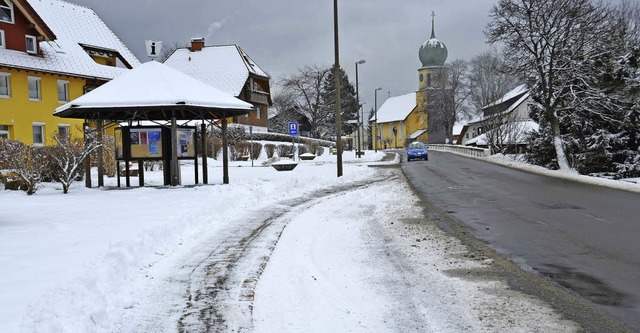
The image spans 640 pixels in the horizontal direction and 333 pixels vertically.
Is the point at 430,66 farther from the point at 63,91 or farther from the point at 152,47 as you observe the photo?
the point at 152,47

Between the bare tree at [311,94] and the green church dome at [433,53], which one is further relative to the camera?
the green church dome at [433,53]

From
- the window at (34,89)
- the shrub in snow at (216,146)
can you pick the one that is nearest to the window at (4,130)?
the window at (34,89)

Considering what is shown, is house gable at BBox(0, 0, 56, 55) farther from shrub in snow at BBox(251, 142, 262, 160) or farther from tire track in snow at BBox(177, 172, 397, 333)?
tire track in snow at BBox(177, 172, 397, 333)

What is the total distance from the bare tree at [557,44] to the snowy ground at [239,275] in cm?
2339

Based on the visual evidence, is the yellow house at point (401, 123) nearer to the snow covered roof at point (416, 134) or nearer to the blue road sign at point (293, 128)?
the snow covered roof at point (416, 134)

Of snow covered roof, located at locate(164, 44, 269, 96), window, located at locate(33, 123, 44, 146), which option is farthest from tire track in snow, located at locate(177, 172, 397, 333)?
snow covered roof, located at locate(164, 44, 269, 96)

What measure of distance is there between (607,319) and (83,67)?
120 ft

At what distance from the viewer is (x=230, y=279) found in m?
6.67

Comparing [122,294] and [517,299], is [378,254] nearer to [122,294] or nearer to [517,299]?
[517,299]

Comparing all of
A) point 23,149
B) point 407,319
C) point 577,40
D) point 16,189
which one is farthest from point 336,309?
point 577,40

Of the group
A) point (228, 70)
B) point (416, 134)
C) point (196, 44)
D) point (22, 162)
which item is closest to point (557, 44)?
point (22, 162)

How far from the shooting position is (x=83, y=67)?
35625 millimetres

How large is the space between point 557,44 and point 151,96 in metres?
24.3

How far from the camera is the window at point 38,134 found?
3325 centimetres
